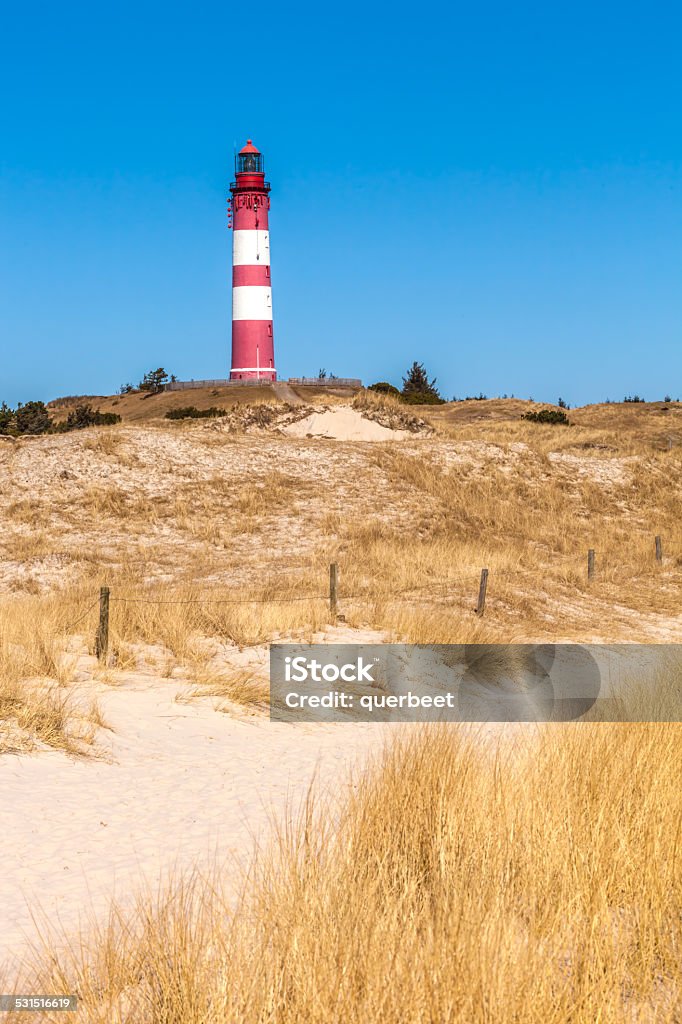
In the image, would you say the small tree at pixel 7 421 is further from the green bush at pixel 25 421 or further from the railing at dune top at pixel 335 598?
the railing at dune top at pixel 335 598

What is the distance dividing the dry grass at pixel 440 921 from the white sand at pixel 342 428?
33.2 metres

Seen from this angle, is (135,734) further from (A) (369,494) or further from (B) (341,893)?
(A) (369,494)

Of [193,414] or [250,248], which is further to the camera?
[250,248]

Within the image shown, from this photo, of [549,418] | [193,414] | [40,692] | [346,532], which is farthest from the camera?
[549,418]

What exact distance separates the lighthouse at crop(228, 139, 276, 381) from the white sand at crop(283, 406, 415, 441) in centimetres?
1660

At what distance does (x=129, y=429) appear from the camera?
34.1 metres

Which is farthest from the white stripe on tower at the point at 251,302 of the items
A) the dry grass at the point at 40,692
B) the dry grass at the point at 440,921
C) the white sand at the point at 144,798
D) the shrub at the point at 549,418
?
the dry grass at the point at 440,921

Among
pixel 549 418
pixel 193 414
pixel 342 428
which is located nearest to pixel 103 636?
pixel 342 428

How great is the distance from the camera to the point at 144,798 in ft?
23.8

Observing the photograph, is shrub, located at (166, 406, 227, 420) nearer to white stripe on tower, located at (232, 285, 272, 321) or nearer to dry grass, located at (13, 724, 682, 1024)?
white stripe on tower, located at (232, 285, 272, 321)

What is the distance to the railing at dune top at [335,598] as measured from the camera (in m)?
12.0

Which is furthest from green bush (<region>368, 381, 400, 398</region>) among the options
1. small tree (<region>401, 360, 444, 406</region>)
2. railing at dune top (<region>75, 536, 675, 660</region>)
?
railing at dune top (<region>75, 536, 675, 660</region>)

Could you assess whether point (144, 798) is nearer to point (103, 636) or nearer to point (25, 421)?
point (103, 636)

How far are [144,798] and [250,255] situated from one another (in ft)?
166
